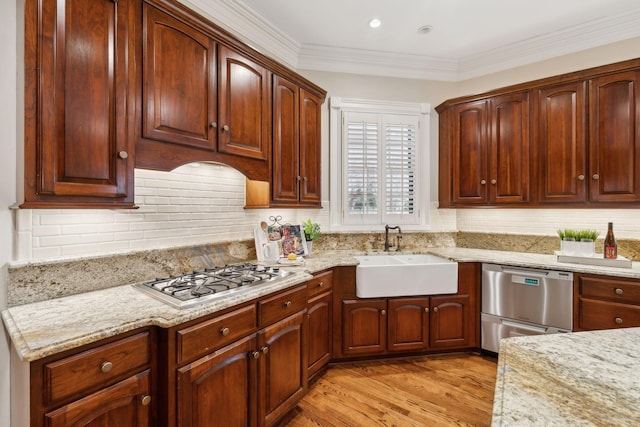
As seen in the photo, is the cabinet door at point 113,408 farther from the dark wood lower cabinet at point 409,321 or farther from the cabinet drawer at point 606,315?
the cabinet drawer at point 606,315

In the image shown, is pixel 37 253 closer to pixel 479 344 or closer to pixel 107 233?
pixel 107 233

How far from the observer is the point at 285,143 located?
8.43 feet

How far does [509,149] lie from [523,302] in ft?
4.72

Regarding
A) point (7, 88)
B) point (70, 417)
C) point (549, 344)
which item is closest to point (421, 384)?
point (549, 344)

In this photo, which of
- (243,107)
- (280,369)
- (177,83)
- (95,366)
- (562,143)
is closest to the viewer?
(95,366)

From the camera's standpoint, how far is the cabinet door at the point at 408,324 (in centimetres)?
278

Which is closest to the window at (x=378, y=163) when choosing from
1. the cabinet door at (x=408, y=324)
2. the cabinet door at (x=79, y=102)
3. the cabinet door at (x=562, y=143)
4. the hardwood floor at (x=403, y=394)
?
the cabinet door at (x=408, y=324)

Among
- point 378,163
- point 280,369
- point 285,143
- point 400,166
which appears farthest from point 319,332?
point 400,166

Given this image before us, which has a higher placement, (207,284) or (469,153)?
(469,153)

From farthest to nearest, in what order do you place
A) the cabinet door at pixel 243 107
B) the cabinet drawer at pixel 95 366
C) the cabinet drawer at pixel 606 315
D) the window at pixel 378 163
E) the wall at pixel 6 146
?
the window at pixel 378 163 < the cabinet drawer at pixel 606 315 < the cabinet door at pixel 243 107 < the wall at pixel 6 146 < the cabinet drawer at pixel 95 366

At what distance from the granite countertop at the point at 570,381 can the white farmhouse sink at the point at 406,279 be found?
1.64m

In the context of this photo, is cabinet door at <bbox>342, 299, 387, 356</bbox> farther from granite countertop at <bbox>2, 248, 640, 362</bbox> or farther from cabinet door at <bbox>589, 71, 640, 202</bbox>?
cabinet door at <bbox>589, 71, 640, 202</bbox>

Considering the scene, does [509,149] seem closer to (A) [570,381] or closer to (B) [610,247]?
(B) [610,247]

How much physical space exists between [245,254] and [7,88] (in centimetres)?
172
